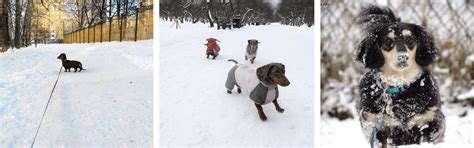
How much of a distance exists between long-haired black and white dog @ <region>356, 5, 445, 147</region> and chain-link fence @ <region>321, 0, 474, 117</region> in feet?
0.31

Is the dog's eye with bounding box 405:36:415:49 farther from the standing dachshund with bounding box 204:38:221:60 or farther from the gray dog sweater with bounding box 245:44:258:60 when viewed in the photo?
the standing dachshund with bounding box 204:38:221:60

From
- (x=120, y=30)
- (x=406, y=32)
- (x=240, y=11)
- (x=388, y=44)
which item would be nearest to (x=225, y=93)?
(x=240, y=11)

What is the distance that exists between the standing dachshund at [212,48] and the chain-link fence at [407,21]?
2.36 feet

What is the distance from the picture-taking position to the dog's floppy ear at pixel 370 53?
2391mm

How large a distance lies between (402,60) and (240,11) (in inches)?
43.2

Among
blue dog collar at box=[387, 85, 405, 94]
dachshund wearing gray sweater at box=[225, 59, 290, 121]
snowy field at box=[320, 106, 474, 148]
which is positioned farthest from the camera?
snowy field at box=[320, 106, 474, 148]

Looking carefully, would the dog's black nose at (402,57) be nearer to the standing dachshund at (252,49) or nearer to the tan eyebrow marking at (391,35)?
the tan eyebrow marking at (391,35)

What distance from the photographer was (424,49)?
94.5 inches

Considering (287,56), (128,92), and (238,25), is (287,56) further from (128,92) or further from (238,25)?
(128,92)

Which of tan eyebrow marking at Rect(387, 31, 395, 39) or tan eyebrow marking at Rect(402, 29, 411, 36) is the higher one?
tan eyebrow marking at Rect(402, 29, 411, 36)

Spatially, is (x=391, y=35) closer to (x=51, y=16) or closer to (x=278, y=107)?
(x=278, y=107)

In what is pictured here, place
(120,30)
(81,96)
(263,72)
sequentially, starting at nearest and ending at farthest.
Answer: (263,72) → (81,96) → (120,30)

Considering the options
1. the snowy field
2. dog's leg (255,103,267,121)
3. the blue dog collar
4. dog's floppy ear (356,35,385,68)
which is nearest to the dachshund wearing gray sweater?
dog's leg (255,103,267,121)

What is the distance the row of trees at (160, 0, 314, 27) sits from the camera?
262 centimetres
